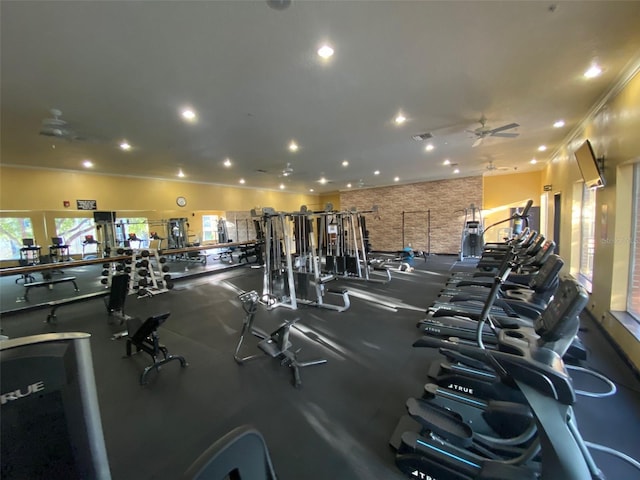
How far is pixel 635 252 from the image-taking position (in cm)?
323

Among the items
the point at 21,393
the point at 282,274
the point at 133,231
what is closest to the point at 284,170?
the point at 282,274

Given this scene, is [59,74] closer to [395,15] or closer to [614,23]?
[395,15]

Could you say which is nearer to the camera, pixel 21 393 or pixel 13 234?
pixel 21 393

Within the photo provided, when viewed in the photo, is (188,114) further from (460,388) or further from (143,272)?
(460,388)

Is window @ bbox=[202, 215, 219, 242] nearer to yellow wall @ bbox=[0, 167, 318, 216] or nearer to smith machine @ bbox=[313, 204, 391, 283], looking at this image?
yellow wall @ bbox=[0, 167, 318, 216]

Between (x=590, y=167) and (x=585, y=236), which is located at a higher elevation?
(x=590, y=167)

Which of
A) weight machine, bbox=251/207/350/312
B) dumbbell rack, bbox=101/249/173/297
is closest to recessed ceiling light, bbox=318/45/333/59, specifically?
weight machine, bbox=251/207/350/312

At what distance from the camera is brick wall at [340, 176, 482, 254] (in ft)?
36.5

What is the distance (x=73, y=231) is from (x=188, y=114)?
5.25 m

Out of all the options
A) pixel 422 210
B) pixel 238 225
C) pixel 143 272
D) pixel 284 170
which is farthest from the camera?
pixel 422 210

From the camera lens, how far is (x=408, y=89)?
141 inches

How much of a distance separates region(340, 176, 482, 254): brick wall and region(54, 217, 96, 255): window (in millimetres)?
10604

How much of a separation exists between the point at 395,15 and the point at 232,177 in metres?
8.35

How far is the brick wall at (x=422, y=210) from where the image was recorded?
11.1 meters
